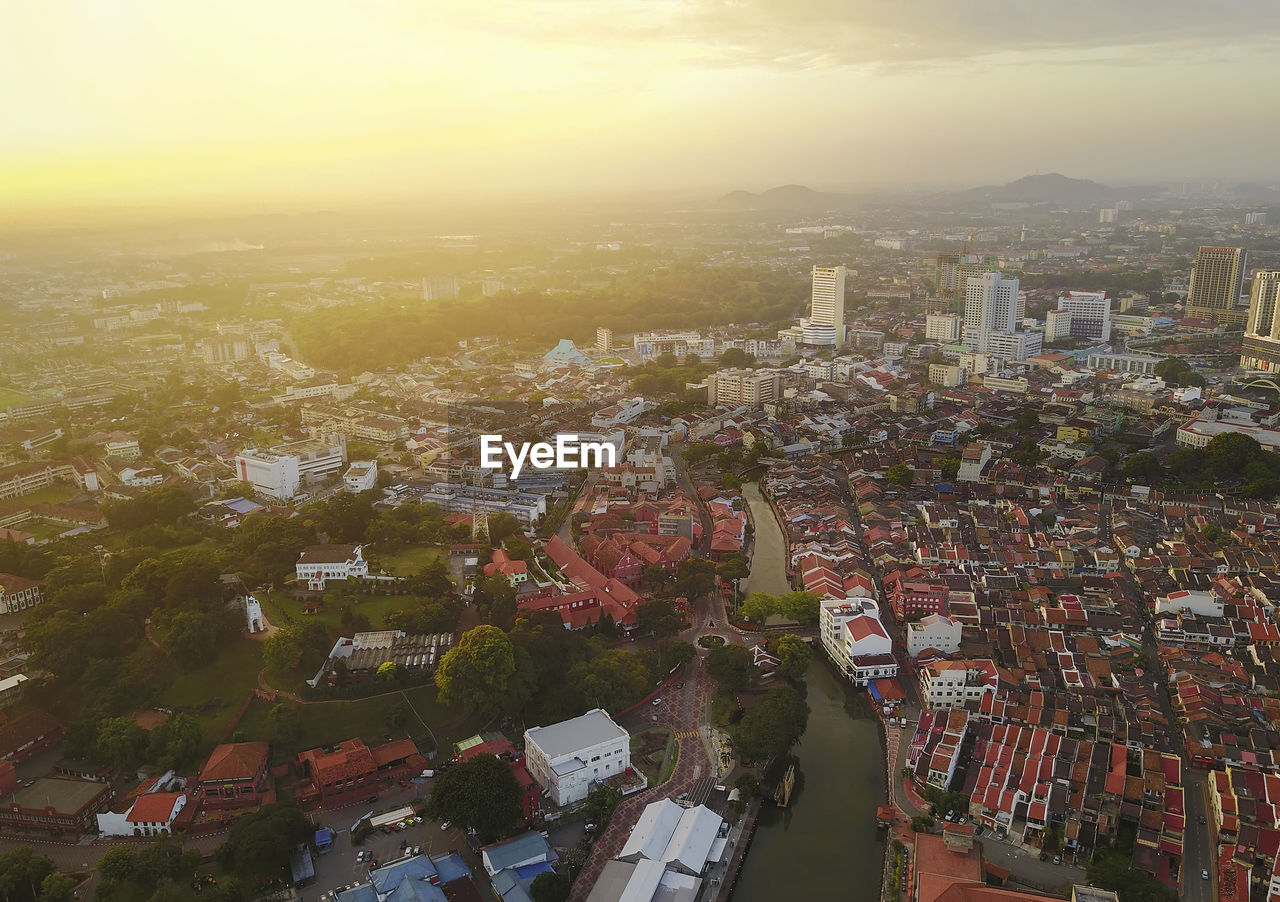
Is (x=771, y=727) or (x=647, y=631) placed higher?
(x=771, y=727)

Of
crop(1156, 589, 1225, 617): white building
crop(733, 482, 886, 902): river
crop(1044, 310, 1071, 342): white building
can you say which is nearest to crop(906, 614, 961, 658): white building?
crop(733, 482, 886, 902): river

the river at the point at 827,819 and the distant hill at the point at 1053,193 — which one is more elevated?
the distant hill at the point at 1053,193

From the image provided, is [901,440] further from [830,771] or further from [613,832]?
[613,832]

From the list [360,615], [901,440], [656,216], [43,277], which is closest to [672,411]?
[901,440]

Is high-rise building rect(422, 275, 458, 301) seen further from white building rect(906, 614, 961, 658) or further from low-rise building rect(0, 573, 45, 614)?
white building rect(906, 614, 961, 658)

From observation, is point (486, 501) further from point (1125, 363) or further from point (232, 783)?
point (1125, 363)

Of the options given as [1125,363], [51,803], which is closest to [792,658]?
[51,803]

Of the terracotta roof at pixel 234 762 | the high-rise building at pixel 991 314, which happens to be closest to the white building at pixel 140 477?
the terracotta roof at pixel 234 762

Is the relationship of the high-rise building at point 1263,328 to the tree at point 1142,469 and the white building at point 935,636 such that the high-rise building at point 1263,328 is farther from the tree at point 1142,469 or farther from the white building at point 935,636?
the white building at point 935,636
